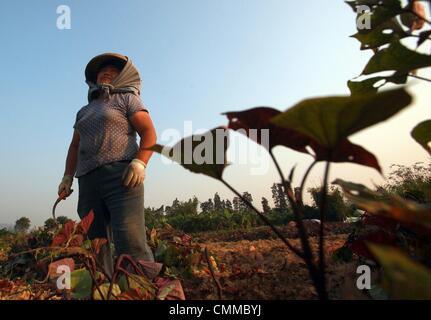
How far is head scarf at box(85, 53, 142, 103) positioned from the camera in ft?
8.19

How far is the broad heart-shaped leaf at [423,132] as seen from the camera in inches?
27.9

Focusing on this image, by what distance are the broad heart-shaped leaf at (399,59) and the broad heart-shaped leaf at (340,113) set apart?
1.33 feet

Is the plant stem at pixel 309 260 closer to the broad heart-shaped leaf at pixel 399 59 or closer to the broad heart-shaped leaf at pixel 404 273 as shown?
the broad heart-shaped leaf at pixel 404 273

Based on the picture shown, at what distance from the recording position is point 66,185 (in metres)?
2.57

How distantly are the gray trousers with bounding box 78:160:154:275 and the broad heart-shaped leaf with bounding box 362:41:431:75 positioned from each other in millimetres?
1667

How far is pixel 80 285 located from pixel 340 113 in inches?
30.8

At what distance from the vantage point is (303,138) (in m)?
0.51

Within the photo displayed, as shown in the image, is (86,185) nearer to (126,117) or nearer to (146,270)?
(126,117)

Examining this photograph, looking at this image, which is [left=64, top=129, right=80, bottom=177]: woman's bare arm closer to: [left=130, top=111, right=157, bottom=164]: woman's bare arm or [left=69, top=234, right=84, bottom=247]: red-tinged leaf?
[left=130, top=111, right=157, bottom=164]: woman's bare arm

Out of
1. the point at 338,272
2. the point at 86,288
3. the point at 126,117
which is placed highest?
the point at 126,117

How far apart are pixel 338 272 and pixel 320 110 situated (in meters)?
1.36

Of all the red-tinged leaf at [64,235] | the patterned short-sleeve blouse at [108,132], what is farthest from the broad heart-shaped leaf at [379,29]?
the patterned short-sleeve blouse at [108,132]

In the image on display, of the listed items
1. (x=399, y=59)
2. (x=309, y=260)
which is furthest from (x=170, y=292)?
(x=399, y=59)
